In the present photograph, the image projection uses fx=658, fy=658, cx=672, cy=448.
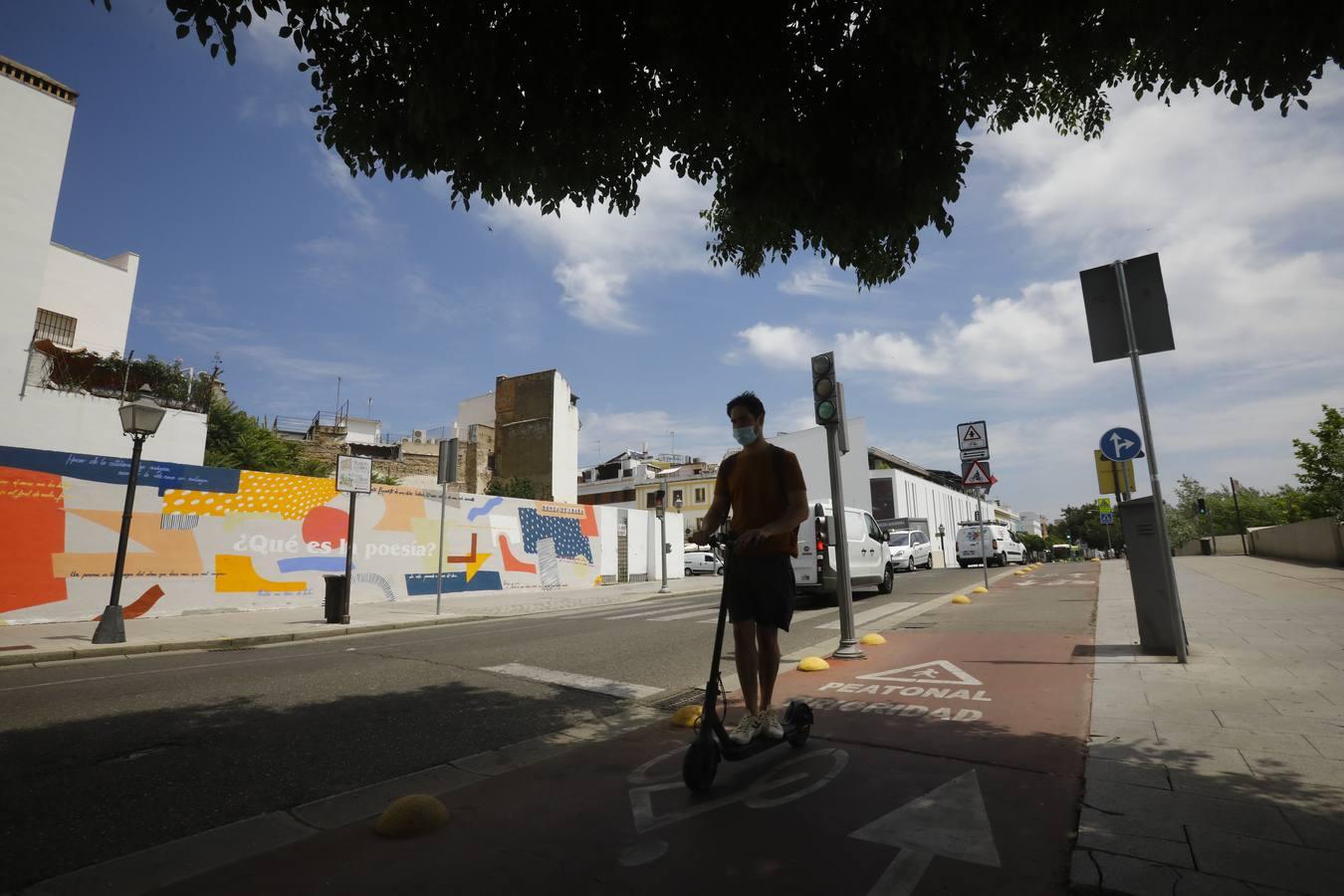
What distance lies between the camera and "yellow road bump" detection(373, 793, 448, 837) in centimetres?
279

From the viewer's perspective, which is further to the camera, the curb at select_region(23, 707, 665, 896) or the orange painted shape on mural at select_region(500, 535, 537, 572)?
the orange painted shape on mural at select_region(500, 535, 537, 572)

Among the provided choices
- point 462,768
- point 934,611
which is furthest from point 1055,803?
point 934,611

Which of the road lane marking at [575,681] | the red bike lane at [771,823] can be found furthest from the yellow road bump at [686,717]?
the road lane marking at [575,681]

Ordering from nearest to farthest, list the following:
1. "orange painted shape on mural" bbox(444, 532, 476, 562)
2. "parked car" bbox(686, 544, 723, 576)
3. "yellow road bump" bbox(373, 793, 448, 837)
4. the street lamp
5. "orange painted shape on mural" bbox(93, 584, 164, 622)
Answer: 1. "yellow road bump" bbox(373, 793, 448, 837)
2. the street lamp
3. "orange painted shape on mural" bbox(93, 584, 164, 622)
4. "orange painted shape on mural" bbox(444, 532, 476, 562)
5. "parked car" bbox(686, 544, 723, 576)

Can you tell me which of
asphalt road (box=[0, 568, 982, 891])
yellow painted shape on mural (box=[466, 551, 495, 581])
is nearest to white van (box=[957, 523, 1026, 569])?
yellow painted shape on mural (box=[466, 551, 495, 581])

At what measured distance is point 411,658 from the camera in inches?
305

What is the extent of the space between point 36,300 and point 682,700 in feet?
85.6

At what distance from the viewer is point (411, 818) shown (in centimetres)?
280

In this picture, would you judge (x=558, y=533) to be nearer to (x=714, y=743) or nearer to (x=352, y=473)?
(x=352, y=473)

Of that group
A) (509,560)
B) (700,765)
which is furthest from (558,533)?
(700,765)

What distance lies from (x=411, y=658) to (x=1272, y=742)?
25.0ft

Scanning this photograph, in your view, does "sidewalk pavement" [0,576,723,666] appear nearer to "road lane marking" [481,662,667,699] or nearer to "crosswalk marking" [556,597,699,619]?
"crosswalk marking" [556,597,699,619]

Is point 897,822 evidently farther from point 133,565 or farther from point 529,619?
point 133,565

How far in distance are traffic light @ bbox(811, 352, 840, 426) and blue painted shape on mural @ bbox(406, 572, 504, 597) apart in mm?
13586
